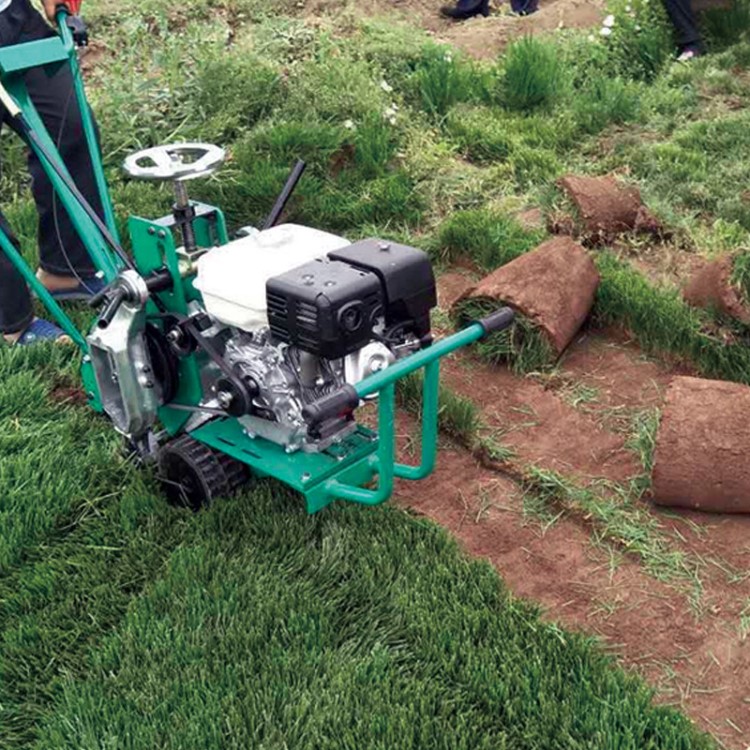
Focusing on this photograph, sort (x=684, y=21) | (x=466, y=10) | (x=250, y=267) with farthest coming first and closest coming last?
(x=466, y=10)
(x=684, y=21)
(x=250, y=267)

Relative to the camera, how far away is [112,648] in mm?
2477

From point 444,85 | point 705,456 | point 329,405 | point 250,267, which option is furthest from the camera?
point 444,85

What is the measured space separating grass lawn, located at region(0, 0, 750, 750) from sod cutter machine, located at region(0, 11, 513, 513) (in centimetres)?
18

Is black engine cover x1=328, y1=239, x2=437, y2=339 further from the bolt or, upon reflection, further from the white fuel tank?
the bolt

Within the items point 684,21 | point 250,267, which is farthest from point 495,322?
point 684,21

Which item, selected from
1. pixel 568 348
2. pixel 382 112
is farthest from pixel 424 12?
pixel 568 348

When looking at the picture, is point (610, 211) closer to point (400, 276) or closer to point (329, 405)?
point (400, 276)

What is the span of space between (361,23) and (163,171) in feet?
14.8

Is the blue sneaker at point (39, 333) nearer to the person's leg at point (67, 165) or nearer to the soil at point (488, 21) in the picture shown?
the person's leg at point (67, 165)

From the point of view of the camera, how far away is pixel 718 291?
11.7 feet

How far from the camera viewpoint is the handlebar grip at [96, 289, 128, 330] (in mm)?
2771

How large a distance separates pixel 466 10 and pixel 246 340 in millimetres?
6341

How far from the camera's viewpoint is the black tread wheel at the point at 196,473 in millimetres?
2893

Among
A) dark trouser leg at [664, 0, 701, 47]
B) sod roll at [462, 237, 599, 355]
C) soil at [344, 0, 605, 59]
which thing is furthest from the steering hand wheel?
dark trouser leg at [664, 0, 701, 47]
